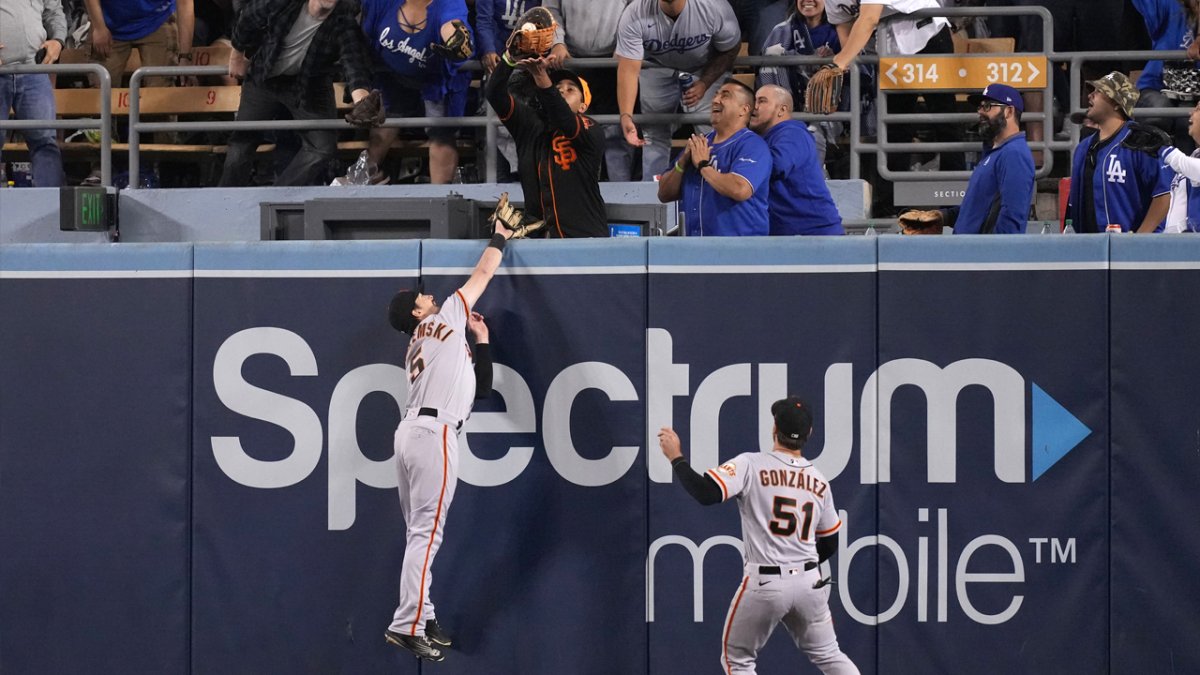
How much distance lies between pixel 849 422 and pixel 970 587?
1117 mm

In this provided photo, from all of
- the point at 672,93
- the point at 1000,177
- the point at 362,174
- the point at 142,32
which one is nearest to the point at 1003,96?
the point at 1000,177

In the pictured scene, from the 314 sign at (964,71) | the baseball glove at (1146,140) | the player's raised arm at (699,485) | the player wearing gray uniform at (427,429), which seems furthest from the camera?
the 314 sign at (964,71)

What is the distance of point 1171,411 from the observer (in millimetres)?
8133

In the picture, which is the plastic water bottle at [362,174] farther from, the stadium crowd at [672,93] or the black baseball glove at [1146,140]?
the black baseball glove at [1146,140]

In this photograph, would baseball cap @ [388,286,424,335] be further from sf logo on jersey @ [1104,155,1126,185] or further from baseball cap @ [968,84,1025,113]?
sf logo on jersey @ [1104,155,1126,185]

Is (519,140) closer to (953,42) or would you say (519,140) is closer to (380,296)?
(380,296)

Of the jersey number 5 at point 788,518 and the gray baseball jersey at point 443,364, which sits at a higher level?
the gray baseball jersey at point 443,364

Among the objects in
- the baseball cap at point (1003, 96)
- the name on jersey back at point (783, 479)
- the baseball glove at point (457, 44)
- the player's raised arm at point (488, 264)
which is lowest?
the name on jersey back at point (783, 479)

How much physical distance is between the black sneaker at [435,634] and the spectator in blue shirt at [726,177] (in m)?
2.71

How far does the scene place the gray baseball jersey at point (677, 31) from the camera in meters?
10.4

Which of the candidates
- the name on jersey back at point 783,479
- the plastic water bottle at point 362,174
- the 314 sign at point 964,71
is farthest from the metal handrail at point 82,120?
the name on jersey back at point 783,479

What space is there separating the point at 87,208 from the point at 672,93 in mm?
4398

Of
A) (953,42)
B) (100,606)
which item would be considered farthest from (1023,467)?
(100,606)

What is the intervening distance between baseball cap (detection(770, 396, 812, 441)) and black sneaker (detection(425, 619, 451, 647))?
2279 mm
